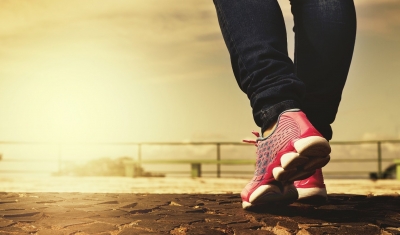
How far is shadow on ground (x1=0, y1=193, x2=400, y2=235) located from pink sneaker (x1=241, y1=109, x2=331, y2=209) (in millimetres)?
68

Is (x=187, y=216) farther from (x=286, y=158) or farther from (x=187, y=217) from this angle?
(x=286, y=158)

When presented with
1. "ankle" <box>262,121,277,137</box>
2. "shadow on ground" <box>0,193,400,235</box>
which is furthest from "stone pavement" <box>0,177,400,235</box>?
"ankle" <box>262,121,277,137</box>

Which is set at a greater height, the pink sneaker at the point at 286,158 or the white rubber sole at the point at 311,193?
the pink sneaker at the point at 286,158

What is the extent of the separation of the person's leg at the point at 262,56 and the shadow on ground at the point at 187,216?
280 millimetres

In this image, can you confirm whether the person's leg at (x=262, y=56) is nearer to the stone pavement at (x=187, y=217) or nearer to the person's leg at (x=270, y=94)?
the person's leg at (x=270, y=94)

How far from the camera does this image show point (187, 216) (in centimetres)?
140

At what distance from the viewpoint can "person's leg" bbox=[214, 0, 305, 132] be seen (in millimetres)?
1252

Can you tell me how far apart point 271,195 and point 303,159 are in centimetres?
20

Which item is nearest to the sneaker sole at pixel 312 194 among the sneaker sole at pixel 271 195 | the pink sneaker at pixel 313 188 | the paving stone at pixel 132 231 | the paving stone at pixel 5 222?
the pink sneaker at pixel 313 188

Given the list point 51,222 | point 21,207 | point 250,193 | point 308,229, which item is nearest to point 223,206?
point 250,193

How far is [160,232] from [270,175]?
35 cm

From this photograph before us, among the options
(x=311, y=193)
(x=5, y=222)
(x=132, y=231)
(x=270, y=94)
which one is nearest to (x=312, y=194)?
(x=311, y=193)

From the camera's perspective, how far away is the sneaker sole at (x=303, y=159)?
45.4 inches

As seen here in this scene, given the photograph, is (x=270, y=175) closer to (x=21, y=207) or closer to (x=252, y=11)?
(x=252, y=11)
